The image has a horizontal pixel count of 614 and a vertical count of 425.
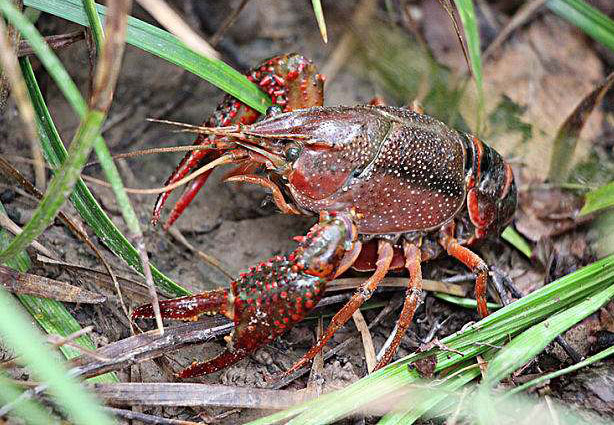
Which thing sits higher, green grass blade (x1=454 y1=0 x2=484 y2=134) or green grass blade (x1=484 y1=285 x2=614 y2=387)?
green grass blade (x1=454 y1=0 x2=484 y2=134)

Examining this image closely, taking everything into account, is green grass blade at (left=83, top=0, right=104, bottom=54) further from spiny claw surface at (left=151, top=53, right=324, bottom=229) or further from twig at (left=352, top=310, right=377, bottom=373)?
twig at (left=352, top=310, right=377, bottom=373)

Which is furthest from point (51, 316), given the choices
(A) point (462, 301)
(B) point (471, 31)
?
(B) point (471, 31)

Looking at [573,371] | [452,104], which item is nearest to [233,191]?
[452,104]

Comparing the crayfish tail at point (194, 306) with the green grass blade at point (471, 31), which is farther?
the green grass blade at point (471, 31)

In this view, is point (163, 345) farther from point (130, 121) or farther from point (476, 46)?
point (476, 46)

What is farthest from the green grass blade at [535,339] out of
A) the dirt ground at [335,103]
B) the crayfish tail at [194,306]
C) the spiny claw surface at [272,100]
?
the spiny claw surface at [272,100]

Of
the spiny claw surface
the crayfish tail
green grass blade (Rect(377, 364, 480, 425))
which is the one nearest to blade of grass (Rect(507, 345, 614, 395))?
green grass blade (Rect(377, 364, 480, 425))

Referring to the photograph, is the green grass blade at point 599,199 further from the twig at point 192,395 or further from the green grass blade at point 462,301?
the twig at point 192,395
